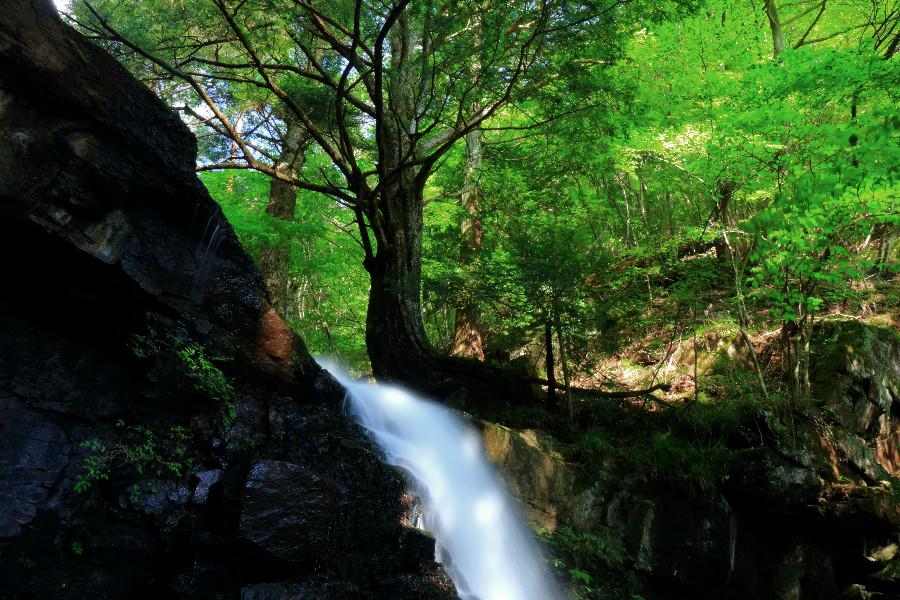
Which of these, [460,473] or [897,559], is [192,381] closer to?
[460,473]

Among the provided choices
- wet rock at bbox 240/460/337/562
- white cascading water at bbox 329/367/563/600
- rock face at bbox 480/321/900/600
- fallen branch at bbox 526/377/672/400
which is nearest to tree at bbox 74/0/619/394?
white cascading water at bbox 329/367/563/600

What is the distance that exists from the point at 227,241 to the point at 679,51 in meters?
8.10

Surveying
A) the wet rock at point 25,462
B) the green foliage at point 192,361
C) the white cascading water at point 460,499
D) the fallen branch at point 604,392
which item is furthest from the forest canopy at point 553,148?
the wet rock at point 25,462

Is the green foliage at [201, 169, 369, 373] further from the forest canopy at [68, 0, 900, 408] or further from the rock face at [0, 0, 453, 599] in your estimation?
the rock face at [0, 0, 453, 599]

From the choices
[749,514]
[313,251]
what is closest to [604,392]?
[749,514]

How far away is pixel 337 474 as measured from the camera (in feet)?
14.7

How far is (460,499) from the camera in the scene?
526 cm

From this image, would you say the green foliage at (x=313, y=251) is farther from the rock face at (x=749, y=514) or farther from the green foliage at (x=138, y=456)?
the rock face at (x=749, y=514)

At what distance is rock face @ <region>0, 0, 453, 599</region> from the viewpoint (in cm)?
359

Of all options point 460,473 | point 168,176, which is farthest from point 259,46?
point 460,473

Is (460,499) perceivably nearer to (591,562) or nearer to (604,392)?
(591,562)

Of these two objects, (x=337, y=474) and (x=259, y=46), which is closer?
(x=337, y=474)

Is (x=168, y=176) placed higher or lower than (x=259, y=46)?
lower

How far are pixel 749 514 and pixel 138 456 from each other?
678 centimetres
